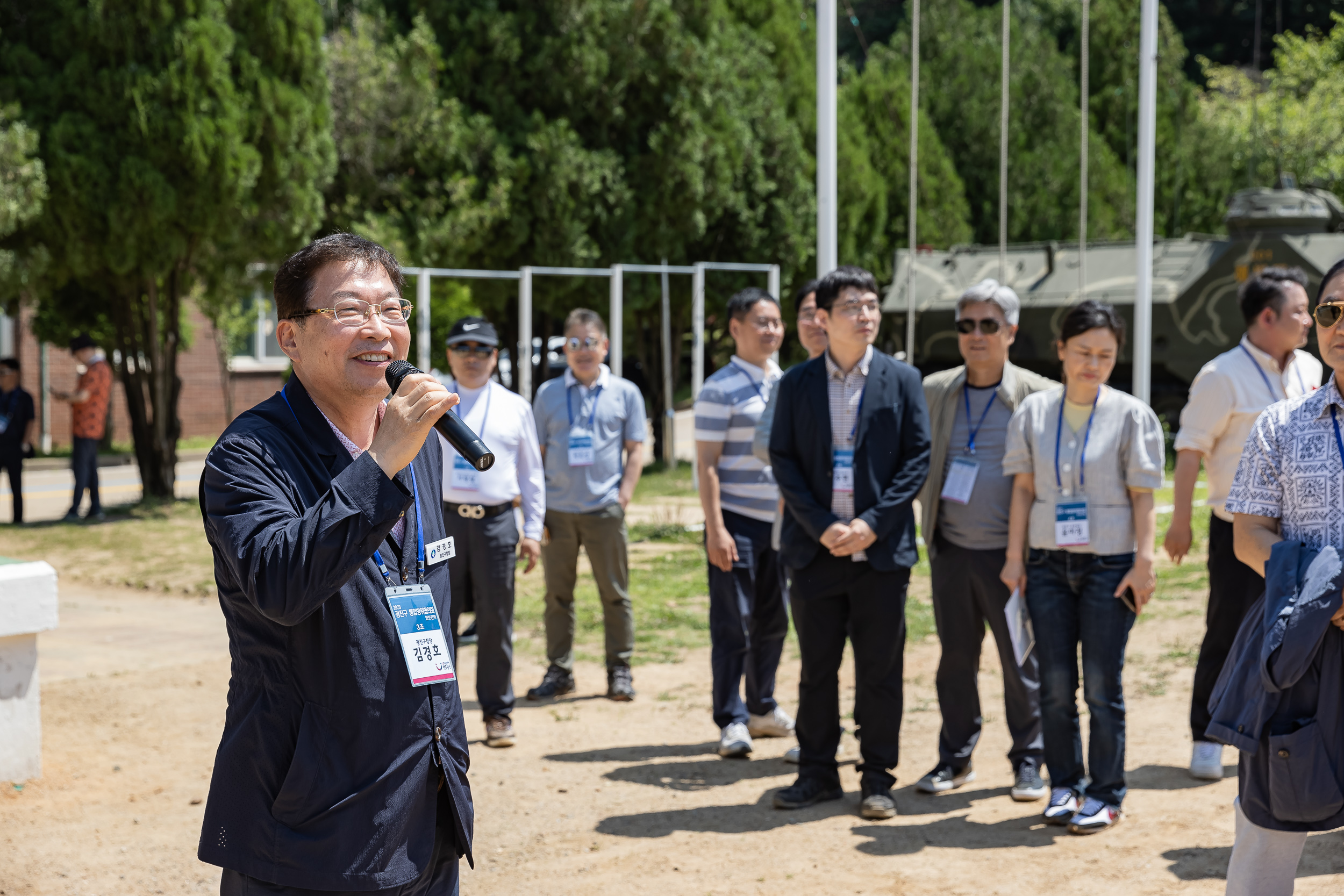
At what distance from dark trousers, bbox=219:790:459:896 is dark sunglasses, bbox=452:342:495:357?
13.4ft

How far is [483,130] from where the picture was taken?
59.9 ft

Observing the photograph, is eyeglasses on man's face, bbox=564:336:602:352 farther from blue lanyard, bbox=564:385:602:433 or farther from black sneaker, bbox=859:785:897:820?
black sneaker, bbox=859:785:897:820

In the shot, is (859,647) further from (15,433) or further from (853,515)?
(15,433)

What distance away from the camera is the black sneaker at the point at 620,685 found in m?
7.18

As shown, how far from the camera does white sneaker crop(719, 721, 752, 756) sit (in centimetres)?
614

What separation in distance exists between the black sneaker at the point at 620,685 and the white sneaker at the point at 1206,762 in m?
2.82

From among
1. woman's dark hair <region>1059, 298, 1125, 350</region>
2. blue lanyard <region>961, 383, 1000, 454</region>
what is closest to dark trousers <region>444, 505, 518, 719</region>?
blue lanyard <region>961, 383, 1000, 454</region>

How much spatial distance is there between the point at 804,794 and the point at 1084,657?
1.22 m

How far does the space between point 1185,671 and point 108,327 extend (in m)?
16.9

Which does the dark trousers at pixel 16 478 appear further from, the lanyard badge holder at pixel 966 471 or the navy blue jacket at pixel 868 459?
the lanyard badge holder at pixel 966 471

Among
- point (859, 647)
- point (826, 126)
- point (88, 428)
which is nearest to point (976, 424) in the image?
point (859, 647)

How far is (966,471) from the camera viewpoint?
546 centimetres

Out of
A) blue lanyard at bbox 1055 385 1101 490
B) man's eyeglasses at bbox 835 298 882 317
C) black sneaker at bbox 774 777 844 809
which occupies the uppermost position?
man's eyeglasses at bbox 835 298 882 317

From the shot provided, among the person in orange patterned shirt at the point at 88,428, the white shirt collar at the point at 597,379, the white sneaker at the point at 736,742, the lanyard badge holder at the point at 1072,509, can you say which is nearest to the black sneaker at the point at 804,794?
the white sneaker at the point at 736,742
